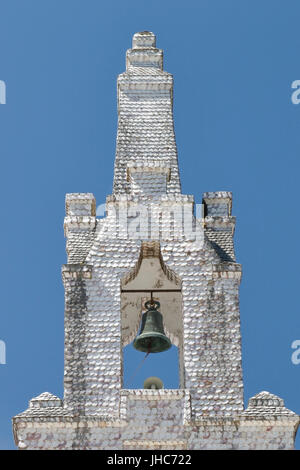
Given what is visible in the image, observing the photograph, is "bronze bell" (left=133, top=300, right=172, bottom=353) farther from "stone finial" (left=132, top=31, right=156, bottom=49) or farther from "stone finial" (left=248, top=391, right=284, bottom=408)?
"stone finial" (left=132, top=31, right=156, bottom=49)

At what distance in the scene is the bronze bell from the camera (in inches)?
1455

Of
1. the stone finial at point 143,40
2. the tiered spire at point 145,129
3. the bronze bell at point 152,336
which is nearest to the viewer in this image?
the bronze bell at point 152,336

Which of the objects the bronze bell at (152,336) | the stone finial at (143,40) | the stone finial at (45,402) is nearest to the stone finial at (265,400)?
the bronze bell at (152,336)

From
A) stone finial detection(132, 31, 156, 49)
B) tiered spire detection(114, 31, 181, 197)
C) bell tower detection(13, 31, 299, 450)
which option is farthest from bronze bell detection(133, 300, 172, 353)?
stone finial detection(132, 31, 156, 49)

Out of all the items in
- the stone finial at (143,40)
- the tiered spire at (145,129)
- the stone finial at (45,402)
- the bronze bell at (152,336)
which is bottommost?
the stone finial at (45,402)

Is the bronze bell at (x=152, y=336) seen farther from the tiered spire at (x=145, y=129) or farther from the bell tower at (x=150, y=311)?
the tiered spire at (x=145, y=129)

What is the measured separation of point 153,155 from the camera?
39.2 m

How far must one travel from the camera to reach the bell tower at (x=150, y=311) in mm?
34500

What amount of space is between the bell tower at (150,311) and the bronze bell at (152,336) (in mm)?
29

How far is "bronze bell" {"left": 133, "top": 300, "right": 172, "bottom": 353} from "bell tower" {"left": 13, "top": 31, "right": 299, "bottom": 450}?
1.1 inches

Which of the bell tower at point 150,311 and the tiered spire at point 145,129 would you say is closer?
the bell tower at point 150,311
